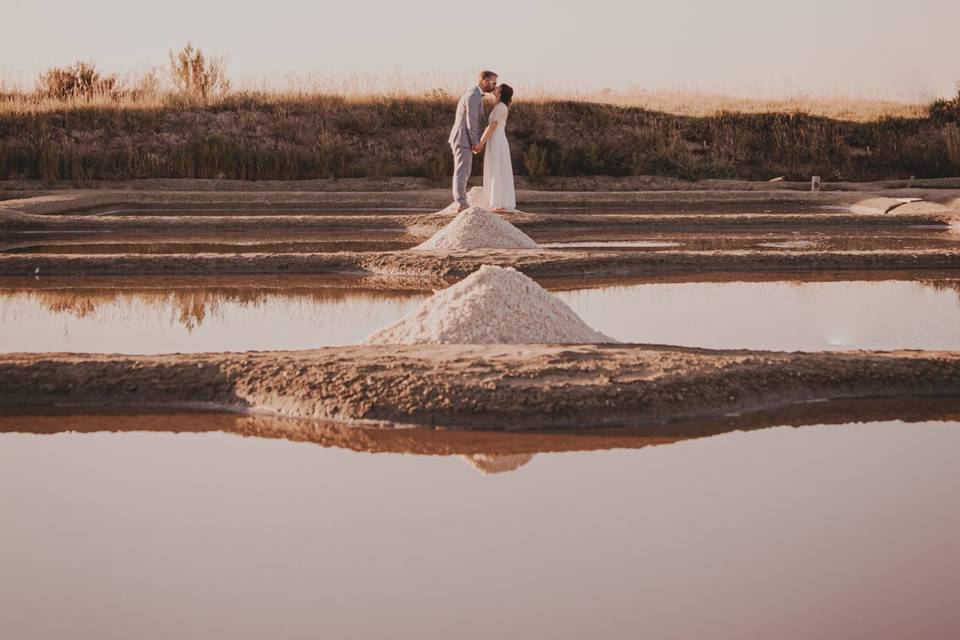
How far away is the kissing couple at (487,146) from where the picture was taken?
1021cm

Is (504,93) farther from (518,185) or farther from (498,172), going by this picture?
(518,185)

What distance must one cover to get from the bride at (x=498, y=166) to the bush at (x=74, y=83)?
29.8 ft

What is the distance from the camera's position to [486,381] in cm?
346

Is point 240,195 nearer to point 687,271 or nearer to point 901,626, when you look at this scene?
point 687,271

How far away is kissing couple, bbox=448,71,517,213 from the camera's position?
33.5ft

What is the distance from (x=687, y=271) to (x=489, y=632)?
527cm

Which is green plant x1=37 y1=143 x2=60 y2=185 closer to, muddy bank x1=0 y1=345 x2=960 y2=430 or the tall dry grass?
the tall dry grass

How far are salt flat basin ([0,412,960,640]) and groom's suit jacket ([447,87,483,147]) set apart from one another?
7190mm

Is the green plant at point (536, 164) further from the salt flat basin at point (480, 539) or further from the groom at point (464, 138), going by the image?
the salt flat basin at point (480, 539)

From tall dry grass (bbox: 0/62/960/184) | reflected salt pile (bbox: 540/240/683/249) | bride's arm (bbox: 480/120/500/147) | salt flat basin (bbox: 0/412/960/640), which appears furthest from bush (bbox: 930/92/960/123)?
salt flat basin (bbox: 0/412/960/640)

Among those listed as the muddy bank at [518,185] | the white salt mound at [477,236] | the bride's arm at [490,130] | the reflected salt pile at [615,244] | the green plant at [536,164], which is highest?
the bride's arm at [490,130]

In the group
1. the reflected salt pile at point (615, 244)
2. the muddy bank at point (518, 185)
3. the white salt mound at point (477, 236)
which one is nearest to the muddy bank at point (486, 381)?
the white salt mound at point (477, 236)

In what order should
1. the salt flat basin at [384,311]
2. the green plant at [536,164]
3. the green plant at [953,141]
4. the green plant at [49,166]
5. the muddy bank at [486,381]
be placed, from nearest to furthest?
1. the muddy bank at [486,381]
2. the salt flat basin at [384,311]
3. the green plant at [49,166]
4. the green plant at [536,164]
5. the green plant at [953,141]

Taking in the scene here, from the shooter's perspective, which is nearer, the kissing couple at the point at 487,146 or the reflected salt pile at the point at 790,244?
the reflected salt pile at the point at 790,244
